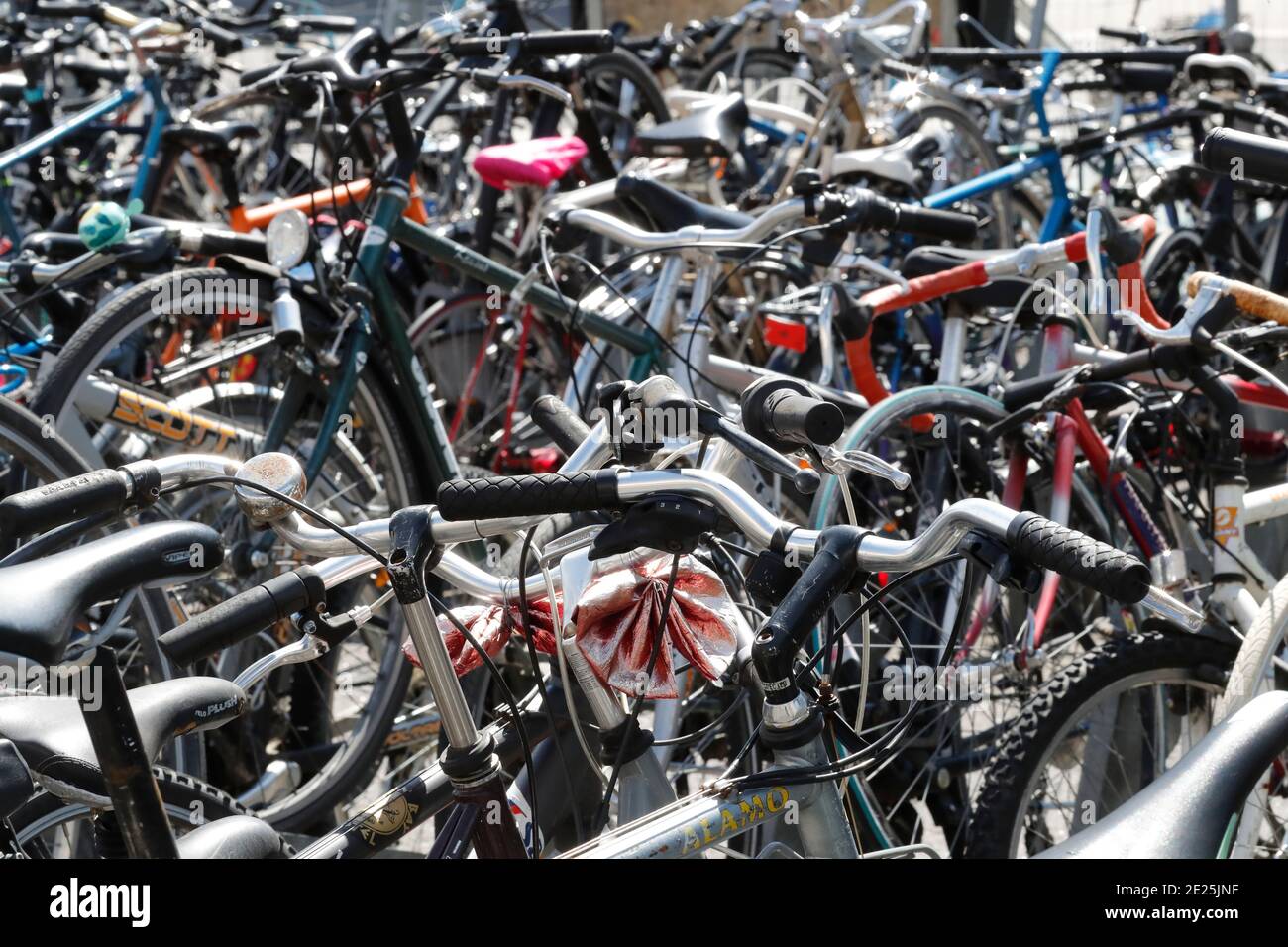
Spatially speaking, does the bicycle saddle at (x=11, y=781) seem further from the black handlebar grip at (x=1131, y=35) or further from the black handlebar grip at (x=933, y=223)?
the black handlebar grip at (x=1131, y=35)

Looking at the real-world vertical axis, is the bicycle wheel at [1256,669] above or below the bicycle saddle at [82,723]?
below

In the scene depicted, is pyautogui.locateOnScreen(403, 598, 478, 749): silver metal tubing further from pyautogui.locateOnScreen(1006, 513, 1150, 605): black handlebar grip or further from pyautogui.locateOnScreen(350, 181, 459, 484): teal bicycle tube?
pyautogui.locateOnScreen(350, 181, 459, 484): teal bicycle tube

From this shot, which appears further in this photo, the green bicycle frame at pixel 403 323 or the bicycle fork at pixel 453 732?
the green bicycle frame at pixel 403 323

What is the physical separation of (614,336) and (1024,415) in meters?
1.04

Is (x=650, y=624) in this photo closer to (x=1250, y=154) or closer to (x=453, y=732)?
(x=453, y=732)

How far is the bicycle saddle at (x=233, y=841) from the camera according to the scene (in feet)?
4.92

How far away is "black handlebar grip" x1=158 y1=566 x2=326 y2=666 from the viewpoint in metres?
1.47

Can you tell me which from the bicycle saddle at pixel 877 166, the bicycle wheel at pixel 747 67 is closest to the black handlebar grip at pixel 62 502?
the bicycle saddle at pixel 877 166

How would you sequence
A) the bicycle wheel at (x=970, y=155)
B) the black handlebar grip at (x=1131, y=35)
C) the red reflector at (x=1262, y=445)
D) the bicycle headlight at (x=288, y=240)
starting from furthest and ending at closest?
1. the black handlebar grip at (x=1131, y=35)
2. the bicycle wheel at (x=970, y=155)
3. the red reflector at (x=1262, y=445)
4. the bicycle headlight at (x=288, y=240)

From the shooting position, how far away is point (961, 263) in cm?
316

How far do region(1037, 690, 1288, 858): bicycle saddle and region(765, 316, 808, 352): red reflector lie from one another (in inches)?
87.9

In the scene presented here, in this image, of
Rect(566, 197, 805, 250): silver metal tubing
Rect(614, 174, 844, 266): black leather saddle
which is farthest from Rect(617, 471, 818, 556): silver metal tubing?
Rect(614, 174, 844, 266): black leather saddle

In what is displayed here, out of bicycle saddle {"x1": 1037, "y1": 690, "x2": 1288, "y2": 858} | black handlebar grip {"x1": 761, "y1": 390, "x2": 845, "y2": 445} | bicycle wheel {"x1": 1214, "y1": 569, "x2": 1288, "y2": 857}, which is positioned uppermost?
black handlebar grip {"x1": 761, "y1": 390, "x2": 845, "y2": 445}

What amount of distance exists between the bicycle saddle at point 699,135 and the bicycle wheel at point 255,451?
133 centimetres
